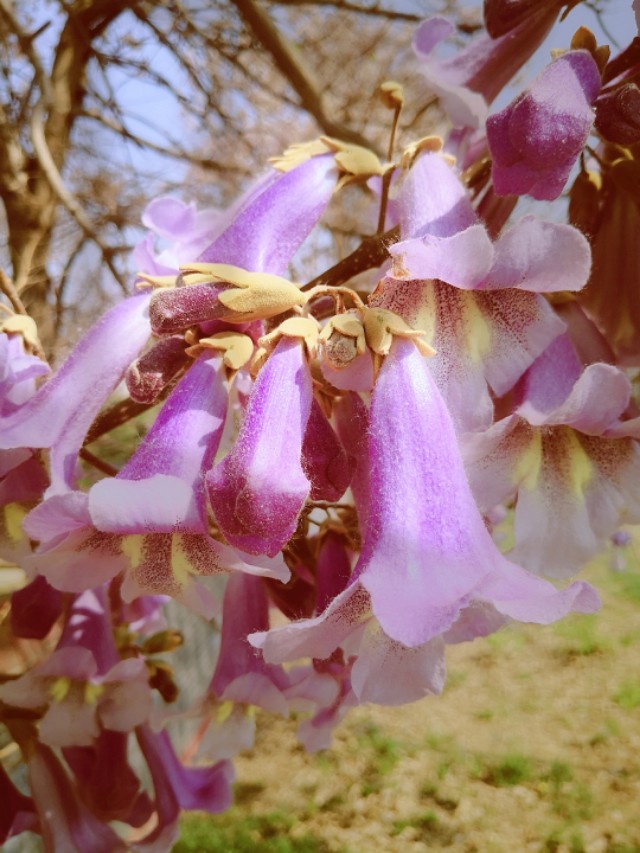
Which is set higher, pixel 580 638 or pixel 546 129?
pixel 546 129

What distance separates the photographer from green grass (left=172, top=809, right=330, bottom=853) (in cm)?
197

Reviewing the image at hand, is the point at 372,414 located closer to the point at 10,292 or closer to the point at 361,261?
the point at 361,261

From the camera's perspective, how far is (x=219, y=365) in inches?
17.3

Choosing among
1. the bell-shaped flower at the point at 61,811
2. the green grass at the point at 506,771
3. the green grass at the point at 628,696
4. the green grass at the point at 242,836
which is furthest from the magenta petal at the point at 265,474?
the green grass at the point at 628,696

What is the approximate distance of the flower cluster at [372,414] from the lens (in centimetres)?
35

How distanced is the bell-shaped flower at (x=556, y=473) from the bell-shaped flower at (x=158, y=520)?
164mm

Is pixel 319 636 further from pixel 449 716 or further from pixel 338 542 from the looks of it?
pixel 449 716

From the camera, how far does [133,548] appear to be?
43 centimetres

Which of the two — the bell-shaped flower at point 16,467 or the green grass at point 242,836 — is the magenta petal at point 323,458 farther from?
the green grass at point 242,836

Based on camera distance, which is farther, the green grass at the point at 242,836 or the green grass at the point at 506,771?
the green grass at the point at 506,771

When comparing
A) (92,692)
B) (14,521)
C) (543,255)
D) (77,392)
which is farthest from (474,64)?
(92,692)

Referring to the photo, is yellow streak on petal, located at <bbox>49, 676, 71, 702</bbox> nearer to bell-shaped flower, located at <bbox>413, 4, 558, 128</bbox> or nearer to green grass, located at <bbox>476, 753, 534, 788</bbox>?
bell-shaped flower, located at <bbox>413, 4, 558, 128</bbox>

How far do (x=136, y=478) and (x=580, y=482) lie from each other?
0.31 m

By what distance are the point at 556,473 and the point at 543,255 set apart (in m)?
0.20
